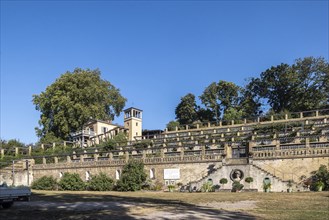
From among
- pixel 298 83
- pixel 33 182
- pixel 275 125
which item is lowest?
pixel 33 182

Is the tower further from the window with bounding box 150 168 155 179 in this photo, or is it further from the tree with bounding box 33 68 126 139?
the window with bounding box 150 168 155 179

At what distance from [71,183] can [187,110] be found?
38219 millimetres

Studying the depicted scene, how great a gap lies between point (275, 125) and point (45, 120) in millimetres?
41100

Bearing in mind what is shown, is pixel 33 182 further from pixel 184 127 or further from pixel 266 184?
pixel 184 127

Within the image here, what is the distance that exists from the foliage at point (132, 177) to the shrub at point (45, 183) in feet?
28.6

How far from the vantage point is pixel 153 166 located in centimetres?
3453

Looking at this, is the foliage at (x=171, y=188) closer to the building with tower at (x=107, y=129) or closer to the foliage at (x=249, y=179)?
the foliage at (x=249, y=179)

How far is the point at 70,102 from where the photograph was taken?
6200 cm

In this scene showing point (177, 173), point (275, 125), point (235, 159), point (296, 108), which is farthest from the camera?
point (296, 108)

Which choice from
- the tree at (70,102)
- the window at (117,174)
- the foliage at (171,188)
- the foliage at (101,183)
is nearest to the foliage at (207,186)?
the foliage at (171,188)

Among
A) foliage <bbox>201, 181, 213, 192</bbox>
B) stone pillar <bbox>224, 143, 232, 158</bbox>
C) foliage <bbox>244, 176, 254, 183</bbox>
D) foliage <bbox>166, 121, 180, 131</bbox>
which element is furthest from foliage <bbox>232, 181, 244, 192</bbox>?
foliage <bbox>166, 121, 180, 131</bbox>

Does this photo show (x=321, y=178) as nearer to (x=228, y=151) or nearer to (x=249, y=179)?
(x=249, y=179)

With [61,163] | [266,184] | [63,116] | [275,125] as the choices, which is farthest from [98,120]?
[266,184]

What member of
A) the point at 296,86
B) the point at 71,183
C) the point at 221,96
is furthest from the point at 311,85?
the point at 71,183
